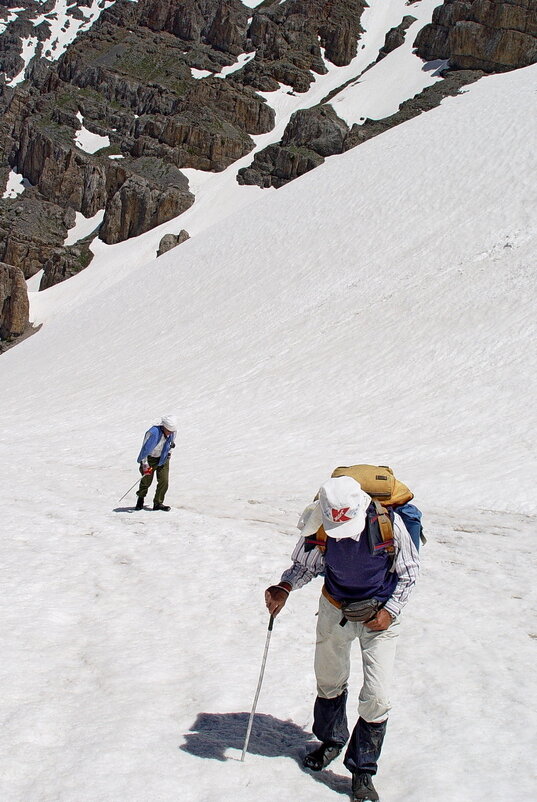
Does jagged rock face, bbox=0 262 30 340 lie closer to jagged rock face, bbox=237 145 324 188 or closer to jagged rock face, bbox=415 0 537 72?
jagged rock face, bbox=237 145 324 188

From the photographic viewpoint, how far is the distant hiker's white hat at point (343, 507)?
4.13 m

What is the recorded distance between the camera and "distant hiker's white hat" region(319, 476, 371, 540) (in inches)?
163

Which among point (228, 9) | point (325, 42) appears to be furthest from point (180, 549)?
point (228, 9)

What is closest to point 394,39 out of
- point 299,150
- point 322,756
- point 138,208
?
point 299,150

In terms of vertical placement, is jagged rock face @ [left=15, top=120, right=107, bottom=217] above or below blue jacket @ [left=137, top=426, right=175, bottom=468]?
above

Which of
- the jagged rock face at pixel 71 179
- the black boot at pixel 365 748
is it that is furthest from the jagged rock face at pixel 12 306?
the black boot at pixel 365 748

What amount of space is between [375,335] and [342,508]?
23.1 m

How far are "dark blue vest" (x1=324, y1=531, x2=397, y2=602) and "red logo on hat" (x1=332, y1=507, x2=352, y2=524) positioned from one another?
0.79 ft

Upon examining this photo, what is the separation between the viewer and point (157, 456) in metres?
11.9

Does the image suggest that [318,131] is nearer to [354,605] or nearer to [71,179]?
[71,179]

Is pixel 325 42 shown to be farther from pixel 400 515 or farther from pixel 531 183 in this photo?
pixel 400 515

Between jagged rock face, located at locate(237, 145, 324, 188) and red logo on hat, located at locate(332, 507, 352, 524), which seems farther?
jagged rock face, located at locate(237, 145, 324, 188)

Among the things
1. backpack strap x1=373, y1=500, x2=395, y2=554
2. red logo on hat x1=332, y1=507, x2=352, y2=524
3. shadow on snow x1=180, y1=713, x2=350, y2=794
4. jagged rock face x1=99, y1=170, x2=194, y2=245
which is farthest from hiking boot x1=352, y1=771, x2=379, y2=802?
jagged rock face x1=99, y1=170, x2=194, y2=245

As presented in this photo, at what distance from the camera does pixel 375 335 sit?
26.6 m
